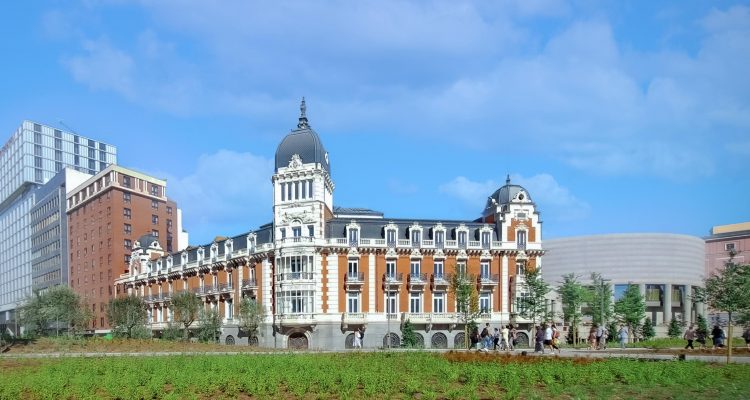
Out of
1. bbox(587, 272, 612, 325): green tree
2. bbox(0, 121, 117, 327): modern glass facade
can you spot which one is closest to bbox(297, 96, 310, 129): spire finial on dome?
bbox(587, 272, 612, 325): green tree

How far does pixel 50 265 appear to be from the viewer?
129 m

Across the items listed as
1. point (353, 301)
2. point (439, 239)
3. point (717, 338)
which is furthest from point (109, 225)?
point (717, 338)

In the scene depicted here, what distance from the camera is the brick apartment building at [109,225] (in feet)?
343

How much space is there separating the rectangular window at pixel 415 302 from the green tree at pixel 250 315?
14513 mm

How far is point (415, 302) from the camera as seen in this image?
6744 centimetres

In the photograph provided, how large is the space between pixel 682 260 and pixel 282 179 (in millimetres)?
Answer: 84831

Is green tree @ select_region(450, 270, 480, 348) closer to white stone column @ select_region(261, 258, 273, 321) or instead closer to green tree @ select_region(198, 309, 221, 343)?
white stone column @ select_region(261, 258, 273, 321)

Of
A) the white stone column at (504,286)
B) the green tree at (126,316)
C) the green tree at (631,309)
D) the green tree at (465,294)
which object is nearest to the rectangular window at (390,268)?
the green tree at (465,294)

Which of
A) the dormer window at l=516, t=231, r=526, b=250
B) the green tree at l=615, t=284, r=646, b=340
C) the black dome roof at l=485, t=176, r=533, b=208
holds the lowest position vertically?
the green tree at l=615, t=284, r=646, b=340

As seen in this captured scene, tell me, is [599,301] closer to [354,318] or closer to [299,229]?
[354,318]

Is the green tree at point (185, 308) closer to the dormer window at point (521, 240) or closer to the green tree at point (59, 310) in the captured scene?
the green tree at point (59, 310)

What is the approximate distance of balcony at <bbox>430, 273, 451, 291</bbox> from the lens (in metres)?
67.2

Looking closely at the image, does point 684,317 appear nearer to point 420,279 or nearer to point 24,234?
point 420,279

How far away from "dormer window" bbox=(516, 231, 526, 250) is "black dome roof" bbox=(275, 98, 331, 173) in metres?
20.8
